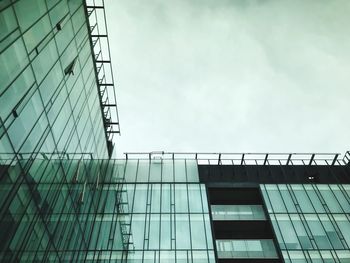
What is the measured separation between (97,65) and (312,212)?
20.4m

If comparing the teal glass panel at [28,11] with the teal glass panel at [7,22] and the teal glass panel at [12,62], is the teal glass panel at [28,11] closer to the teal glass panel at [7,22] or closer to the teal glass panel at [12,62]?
the teal glass panel at [7,22]

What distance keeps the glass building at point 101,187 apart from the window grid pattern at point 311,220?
8 centimetres

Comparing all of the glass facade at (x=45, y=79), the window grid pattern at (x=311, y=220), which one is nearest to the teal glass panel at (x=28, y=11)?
the glass facade at (x=45, y=79)

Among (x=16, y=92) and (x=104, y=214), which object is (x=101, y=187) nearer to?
(x=104, y=214)

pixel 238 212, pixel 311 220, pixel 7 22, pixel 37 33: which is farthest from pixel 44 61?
pixel 311 220

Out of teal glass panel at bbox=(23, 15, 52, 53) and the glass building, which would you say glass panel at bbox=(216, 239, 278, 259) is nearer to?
the glass building

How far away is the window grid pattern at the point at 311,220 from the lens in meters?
21.9

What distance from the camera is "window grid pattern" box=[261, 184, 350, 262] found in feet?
72.0

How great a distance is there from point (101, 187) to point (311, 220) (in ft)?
51.4

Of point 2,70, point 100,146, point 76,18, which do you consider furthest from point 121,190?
point 2,70

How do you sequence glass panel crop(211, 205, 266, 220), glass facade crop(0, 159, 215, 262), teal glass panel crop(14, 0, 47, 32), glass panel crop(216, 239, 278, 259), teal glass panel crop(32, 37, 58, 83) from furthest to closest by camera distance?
1. glass panel crop(211, 205, 266, 220)
2. glass panel crop(216, 239, 278, 259)
3. teal glass panel crop(32, 37, 58, 83)
4. teal glass panel crop(14, 0, 47, 32)
5. glass facade crop(0, 159, 215, 262)

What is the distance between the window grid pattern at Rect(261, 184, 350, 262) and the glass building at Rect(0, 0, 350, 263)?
8 cm

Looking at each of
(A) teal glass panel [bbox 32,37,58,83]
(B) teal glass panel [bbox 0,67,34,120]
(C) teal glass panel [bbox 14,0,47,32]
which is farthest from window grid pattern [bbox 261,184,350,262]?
(C) teal glass panel [bbox 14,0,47,32]

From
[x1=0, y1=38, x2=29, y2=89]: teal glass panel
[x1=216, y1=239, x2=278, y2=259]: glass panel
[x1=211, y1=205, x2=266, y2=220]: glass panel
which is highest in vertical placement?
[x1=211, y1=205, x2=266, y2=220]: glass panel
